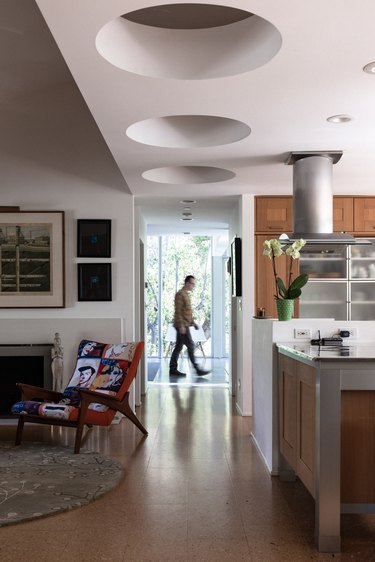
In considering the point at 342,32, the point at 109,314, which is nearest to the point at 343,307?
the point at 109,314

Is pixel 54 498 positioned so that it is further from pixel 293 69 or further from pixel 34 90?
pixel 34 90

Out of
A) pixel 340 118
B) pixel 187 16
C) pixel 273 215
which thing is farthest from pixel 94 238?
pixel 187 16

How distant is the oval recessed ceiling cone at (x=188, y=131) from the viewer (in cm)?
432

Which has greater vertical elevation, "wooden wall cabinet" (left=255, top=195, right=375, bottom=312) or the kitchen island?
"wooden wall cabinet" (left=255, top=195, right=375, bottom=312)

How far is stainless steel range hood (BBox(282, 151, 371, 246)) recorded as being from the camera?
4738 millimetres

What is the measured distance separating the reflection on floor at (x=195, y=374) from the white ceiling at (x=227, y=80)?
4.15m

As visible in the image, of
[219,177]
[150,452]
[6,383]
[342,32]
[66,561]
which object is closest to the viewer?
[342,32]

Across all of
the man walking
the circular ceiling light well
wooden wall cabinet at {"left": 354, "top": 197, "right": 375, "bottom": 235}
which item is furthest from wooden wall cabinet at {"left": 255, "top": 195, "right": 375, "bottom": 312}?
the circular ceiling light well

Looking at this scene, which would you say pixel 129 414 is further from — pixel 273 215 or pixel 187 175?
pixel 273 215

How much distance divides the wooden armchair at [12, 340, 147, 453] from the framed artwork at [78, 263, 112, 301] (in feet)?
1.80

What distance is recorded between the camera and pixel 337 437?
3.00 m

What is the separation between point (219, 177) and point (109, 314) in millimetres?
1831

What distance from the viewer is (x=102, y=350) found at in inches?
231

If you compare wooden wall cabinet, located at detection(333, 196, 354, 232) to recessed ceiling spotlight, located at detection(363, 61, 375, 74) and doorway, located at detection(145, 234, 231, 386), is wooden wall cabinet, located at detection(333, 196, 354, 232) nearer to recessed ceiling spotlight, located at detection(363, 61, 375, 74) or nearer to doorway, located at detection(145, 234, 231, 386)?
recessed ceiling spotlight, located at detection(363, 61, 375, 74)
